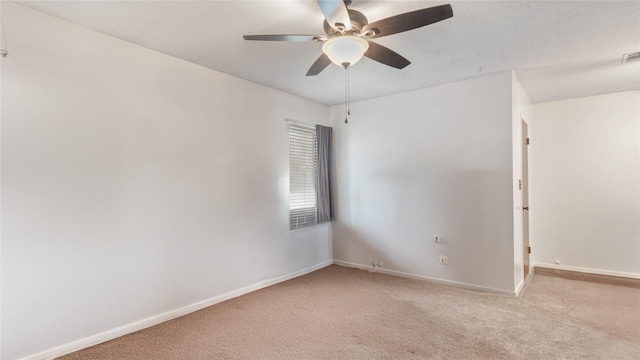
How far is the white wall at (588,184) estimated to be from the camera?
14.0ft

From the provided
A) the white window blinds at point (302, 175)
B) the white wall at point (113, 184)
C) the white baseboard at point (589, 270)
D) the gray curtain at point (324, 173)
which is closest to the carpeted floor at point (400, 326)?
the white wall at point (113, 184)

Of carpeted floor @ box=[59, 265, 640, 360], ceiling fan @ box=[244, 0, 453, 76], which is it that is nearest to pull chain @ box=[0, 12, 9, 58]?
ceiling fan @ box=[244, 0, 453, 76]

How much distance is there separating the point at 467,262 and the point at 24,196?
4.42 m

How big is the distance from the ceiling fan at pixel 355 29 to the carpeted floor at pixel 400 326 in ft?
7.53

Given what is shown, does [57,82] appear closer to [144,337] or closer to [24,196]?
[24,196]

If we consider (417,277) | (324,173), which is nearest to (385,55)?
(324,173)

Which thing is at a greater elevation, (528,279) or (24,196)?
(24,196)

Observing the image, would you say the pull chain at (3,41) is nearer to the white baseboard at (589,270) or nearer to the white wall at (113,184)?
the white wall at (113,184)

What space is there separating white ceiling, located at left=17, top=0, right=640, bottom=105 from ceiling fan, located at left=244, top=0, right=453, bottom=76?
8.9 inches

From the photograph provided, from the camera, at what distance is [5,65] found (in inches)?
86.4

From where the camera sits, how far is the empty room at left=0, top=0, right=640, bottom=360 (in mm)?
2305

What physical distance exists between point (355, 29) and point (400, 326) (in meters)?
2.56

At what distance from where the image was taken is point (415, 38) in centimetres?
273

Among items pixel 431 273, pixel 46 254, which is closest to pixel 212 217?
pixel 46 254
